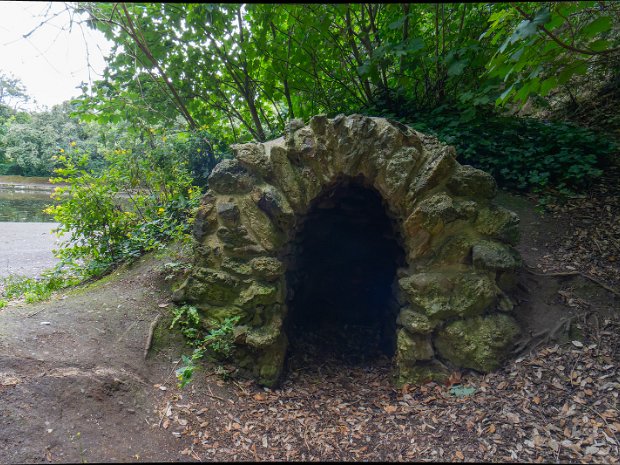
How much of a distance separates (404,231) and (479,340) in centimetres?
122

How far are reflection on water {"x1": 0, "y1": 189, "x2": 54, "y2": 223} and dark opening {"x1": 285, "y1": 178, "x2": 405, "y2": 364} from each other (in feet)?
26.0

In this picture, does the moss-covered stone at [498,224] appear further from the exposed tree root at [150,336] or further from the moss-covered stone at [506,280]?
the exposed tree root at [150,336]

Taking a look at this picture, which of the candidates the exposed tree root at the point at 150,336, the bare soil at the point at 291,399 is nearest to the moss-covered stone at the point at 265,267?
the bare soil at the point at 291,399

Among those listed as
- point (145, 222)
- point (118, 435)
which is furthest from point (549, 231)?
point (145, 222)

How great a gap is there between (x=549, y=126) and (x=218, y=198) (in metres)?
4.63

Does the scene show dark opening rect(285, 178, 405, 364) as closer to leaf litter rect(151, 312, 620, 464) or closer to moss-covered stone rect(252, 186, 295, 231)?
moss-covered stone rect(252, 186, 295, 231)

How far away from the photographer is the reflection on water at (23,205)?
10.1 meters

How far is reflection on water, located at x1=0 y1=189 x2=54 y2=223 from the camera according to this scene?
1014 centimetres

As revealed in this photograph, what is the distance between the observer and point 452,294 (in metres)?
3.34

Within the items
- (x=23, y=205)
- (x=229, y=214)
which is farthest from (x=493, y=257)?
(x=23, y=205)

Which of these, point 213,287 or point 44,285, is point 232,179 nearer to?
point 213,287

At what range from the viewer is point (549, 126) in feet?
16.1

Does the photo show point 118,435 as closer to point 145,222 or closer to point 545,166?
point 145,222

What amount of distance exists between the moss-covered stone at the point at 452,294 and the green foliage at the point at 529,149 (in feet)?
7.20
